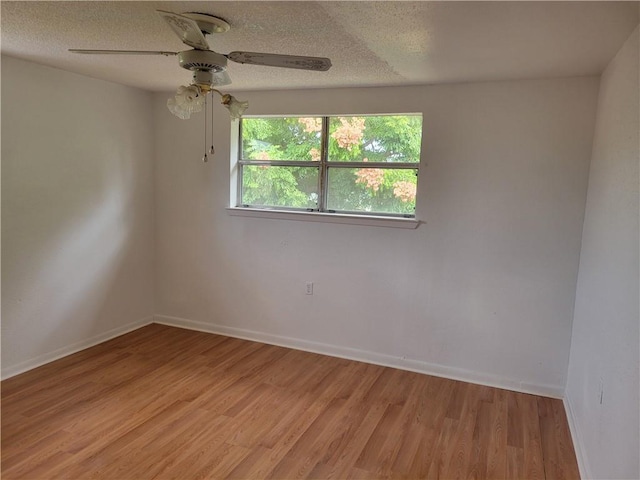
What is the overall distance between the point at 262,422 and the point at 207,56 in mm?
2096

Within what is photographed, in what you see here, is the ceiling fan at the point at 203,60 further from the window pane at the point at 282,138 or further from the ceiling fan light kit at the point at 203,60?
the window pane at the point at 282,138

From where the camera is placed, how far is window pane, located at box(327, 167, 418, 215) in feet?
11.8

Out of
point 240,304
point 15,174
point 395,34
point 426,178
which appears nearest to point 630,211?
point 395,34

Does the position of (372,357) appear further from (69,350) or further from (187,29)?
(187,29)

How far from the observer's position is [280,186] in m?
4.04

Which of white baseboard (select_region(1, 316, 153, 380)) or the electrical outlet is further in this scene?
white baseboard (select_region(1, 316, 153, 380))

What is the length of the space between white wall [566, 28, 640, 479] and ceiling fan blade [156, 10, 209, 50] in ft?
6.19

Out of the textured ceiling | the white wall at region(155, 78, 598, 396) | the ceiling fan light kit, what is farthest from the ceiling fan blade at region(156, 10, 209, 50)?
the white wall at region(155, 78, 598, 396)

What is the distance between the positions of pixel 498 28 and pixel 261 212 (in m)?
2.45

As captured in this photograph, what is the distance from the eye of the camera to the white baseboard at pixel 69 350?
3.26 meters

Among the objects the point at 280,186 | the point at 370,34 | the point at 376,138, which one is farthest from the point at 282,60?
the point at 280,186

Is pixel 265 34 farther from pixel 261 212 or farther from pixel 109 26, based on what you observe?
pixel 261 212

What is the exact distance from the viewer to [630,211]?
6.25ft

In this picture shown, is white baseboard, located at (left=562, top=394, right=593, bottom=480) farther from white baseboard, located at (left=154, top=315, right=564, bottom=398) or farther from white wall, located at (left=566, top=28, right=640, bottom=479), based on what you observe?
white baseboard, located at (left=154, top=315, right=564, bottom=398)
